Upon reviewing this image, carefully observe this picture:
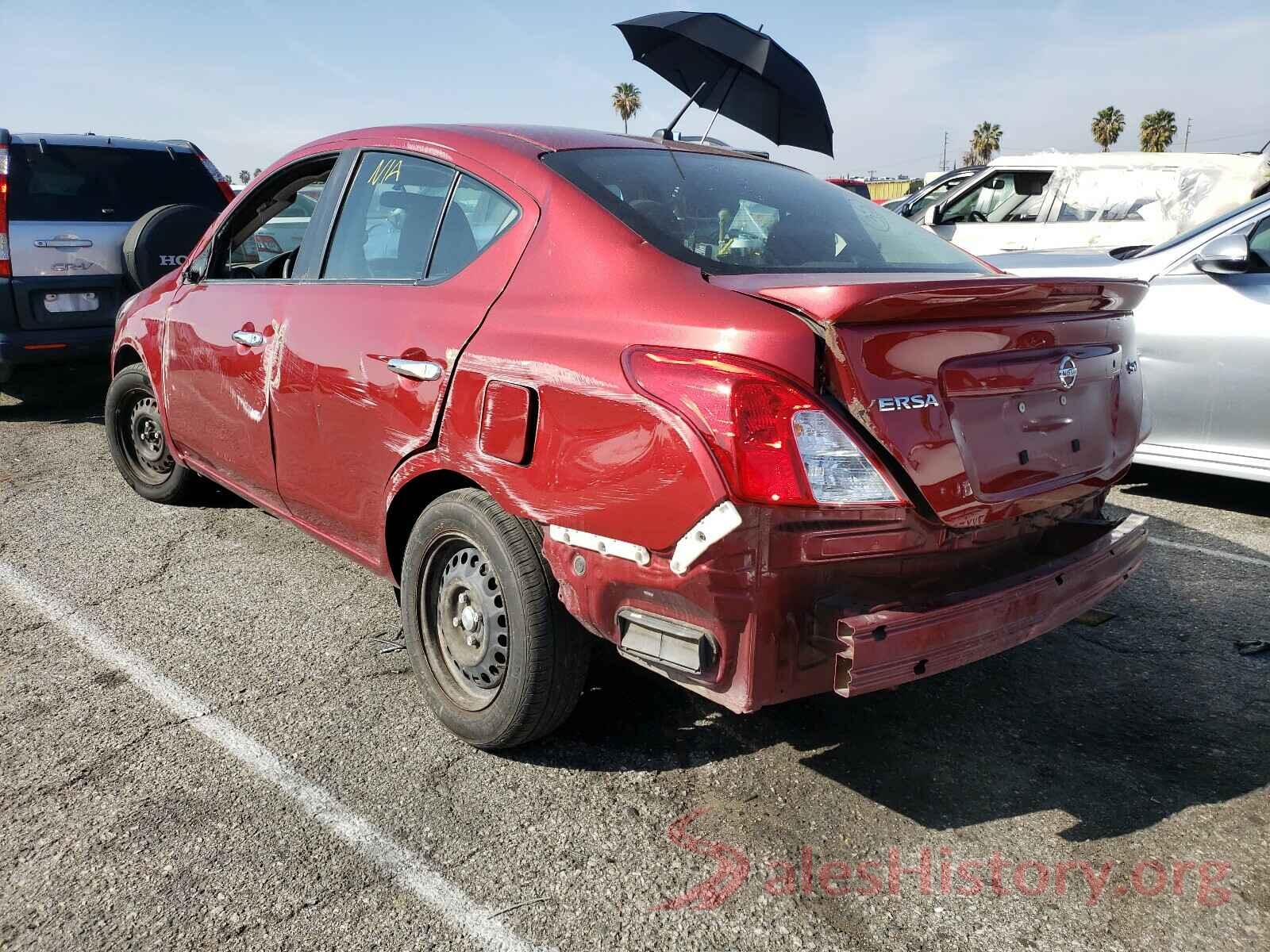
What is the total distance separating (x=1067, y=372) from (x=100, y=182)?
23.6 ft

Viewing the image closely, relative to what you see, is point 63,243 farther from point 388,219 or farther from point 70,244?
point 388,219

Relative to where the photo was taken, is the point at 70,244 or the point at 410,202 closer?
the point at 410,202

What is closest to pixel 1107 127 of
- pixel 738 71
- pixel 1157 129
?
pixel 1157 129

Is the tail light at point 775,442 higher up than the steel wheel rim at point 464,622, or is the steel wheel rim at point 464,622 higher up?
the tail light at point 775,442

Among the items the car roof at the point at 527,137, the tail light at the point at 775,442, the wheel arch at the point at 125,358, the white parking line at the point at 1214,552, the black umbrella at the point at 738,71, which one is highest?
the black umbrella at the point at 738,71

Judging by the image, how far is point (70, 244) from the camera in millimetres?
6707

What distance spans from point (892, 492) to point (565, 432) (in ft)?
2.52

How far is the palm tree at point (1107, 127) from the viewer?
218ft

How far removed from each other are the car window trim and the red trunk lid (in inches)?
32.1

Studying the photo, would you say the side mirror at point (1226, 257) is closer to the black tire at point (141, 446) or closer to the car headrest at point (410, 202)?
the car headrest at point (410, 202)

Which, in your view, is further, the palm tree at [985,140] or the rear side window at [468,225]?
the palm tree at [985,140]

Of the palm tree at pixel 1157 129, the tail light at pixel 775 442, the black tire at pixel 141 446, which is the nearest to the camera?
the tail light at pixel 775 442

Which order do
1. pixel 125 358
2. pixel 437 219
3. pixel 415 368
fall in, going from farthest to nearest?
pixel 125 358, pixel 437 219, pixel 415 368

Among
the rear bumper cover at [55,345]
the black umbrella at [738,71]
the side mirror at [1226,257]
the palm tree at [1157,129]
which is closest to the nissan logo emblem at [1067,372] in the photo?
Result: the side mirror at [1226,257]
